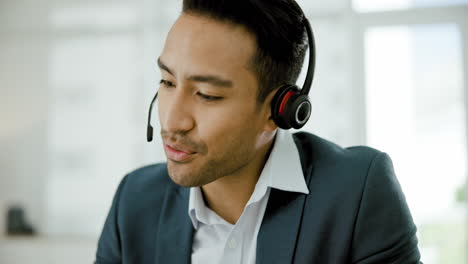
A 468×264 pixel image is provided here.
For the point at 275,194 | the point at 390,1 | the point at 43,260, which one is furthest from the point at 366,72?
the point at 43,260

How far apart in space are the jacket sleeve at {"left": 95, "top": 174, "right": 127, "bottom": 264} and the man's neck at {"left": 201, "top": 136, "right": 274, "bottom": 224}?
27cm

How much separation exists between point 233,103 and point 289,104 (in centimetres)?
13

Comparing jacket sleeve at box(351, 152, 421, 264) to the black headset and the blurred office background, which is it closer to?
the black headset

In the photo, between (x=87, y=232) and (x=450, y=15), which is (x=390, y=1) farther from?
(x=87, y=232)

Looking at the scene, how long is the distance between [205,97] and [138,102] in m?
2.63

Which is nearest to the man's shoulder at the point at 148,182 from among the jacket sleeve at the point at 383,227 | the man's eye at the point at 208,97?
the man's eye at the point at 208,97

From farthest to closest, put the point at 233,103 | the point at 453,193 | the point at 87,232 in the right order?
the point at 87,232 < the point at 453,193 < the point at 233,103

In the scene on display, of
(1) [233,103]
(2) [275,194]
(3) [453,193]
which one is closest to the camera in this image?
(1) [233,103]

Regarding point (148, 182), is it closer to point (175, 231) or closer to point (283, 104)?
point (175, 231)

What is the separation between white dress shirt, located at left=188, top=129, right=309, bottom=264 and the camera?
1.14m

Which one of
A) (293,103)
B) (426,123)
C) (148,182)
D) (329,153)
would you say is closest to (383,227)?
(329,153)

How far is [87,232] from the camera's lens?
12.0ft

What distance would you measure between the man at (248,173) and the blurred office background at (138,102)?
6.95 ft

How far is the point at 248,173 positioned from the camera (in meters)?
1.20
